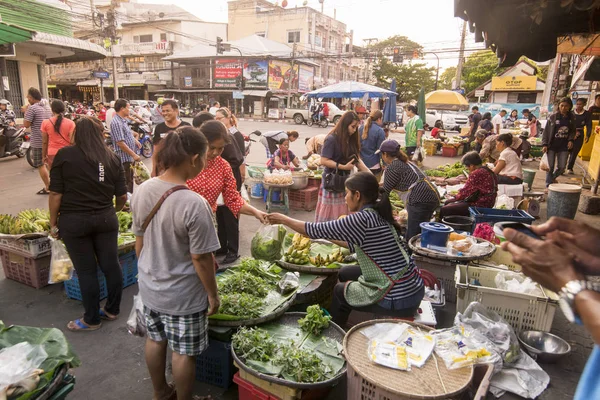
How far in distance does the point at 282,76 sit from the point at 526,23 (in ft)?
112

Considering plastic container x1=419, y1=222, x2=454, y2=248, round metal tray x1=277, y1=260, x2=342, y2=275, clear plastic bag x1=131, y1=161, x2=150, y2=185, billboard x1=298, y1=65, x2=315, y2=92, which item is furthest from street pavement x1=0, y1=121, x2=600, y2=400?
billboard x1=298, y1=65, x2=315, y2=92

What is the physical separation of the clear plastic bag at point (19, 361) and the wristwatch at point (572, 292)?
2532 millimetres

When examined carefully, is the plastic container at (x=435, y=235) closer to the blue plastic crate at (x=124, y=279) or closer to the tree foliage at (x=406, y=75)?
the blue plastic crate at (x=124, y=279)

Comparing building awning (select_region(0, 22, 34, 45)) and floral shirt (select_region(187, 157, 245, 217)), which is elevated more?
building awning (select_region(0, 22, 34, 45))

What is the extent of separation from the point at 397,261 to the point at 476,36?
3.54 m

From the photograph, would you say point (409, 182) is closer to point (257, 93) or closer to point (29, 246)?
point (29, 246)

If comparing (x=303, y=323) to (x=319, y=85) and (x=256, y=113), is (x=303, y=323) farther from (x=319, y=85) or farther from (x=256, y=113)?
(x=319, y=85)

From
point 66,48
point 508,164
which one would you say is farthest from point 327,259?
point 66,48

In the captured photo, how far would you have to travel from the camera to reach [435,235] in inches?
171

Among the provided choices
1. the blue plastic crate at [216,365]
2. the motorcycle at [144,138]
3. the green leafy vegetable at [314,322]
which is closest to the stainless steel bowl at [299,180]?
the green leafy vegetable at [314,322]

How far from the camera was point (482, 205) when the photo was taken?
18.9 feet

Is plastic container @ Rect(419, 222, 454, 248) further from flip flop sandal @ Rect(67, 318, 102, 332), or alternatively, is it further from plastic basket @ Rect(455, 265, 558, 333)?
flip flop sandal @ Rect(67, 318, 102, 332)

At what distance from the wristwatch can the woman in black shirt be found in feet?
11.4

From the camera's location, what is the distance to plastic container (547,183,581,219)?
22.3 ft
